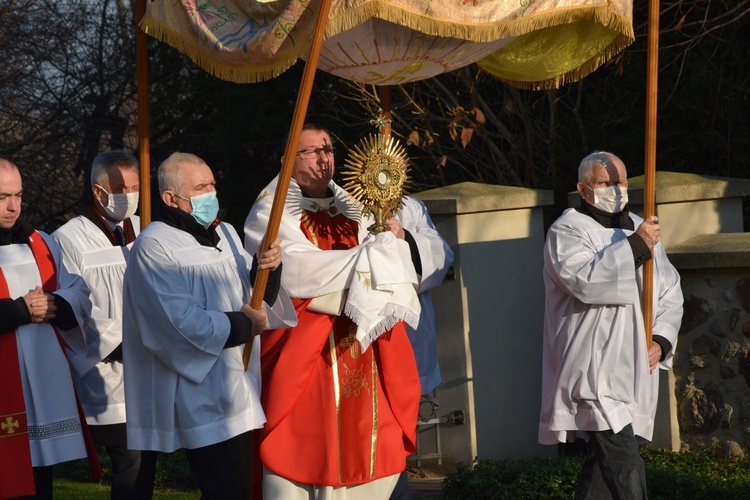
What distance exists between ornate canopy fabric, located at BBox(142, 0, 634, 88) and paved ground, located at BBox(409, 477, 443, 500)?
8.31ft

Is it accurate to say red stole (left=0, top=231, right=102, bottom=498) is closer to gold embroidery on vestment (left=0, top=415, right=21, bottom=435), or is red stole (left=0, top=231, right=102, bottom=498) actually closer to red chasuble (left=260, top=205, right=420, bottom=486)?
gold embroidery on vestment (left=0, top=415, right=21, bottom=435)

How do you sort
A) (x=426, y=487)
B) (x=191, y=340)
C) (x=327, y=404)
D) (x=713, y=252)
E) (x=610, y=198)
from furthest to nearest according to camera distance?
(x=426, y=487), (x=713, y=252), (x=610, y=198), (x=327, y=404), (x=191, y=340)

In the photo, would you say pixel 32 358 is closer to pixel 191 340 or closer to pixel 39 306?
pixel 39 306

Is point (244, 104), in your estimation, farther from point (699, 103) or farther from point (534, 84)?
point (534, 84)

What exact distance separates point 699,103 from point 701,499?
3.85 metres

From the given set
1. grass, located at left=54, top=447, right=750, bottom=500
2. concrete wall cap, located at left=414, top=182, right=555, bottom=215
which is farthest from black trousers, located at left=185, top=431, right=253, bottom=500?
concrete wall cap, located at left=414, top=182, right=555, bottom=215

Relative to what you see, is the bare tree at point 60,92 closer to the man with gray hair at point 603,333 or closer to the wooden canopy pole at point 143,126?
the wooden canopy pole at point 143,126

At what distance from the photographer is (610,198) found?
6363 mm

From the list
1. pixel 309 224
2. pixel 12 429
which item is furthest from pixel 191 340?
pixel 309 224

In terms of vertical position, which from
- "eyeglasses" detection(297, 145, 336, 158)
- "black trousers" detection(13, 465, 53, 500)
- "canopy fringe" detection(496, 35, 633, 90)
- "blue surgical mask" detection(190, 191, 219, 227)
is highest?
"canopy fringe" detection(496, 35, 633, 90)

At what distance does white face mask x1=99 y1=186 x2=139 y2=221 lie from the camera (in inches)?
243

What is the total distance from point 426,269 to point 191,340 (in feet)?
5.42

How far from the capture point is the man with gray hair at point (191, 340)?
513cm

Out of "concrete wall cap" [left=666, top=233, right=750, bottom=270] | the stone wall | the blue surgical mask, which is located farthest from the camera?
the stone wall
